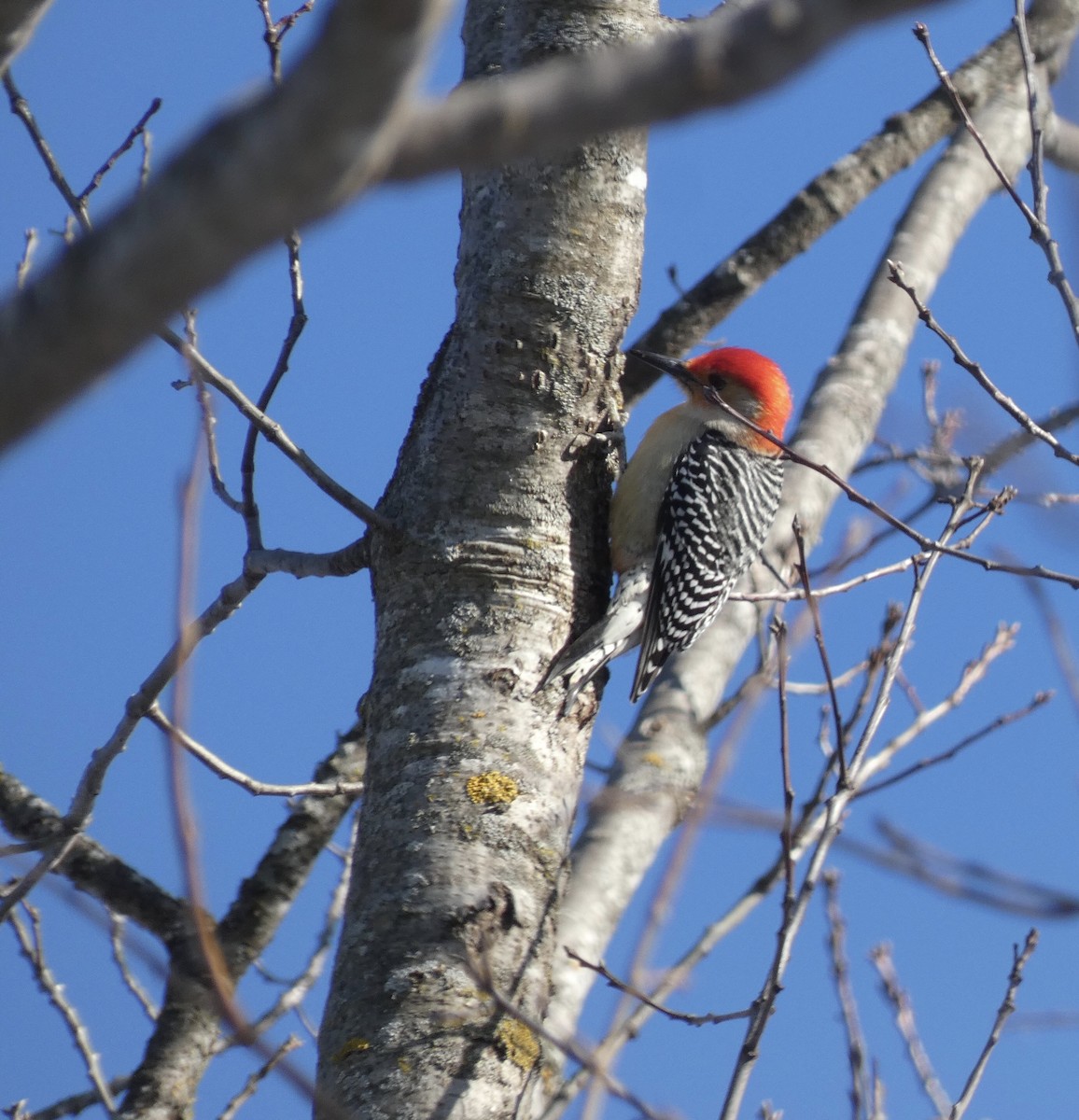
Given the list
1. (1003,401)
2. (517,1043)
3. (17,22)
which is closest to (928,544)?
(1003,401)

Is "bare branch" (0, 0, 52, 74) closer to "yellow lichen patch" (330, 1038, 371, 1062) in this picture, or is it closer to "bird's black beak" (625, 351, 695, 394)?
"yellow lichen patch" (330, 1038, 371, 1062)

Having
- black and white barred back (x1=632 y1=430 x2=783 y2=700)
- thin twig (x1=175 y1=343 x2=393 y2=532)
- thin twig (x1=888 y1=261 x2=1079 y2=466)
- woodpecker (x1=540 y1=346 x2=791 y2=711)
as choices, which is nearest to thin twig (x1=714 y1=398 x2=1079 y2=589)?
thin twig (x1=888 y1=261 x2=1079 y2=466)

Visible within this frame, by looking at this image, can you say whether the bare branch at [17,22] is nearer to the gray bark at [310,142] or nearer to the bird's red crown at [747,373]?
the gray bark at [310,142]

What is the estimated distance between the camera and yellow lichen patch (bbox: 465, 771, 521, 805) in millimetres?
2969

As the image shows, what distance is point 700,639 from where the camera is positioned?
580 cm

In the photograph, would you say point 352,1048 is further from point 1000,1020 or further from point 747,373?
point 747,373

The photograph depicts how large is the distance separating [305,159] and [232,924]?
436 cm

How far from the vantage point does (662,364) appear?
20.3ft

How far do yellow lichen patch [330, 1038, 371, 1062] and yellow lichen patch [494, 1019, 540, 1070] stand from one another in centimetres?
26

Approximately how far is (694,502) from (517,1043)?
345 centimetres

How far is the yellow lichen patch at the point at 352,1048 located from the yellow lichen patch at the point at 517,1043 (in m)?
0.26

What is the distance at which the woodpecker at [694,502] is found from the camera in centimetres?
546

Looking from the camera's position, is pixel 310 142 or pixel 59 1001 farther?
pixel 59 1001

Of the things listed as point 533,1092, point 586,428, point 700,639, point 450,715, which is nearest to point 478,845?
point 450,715
